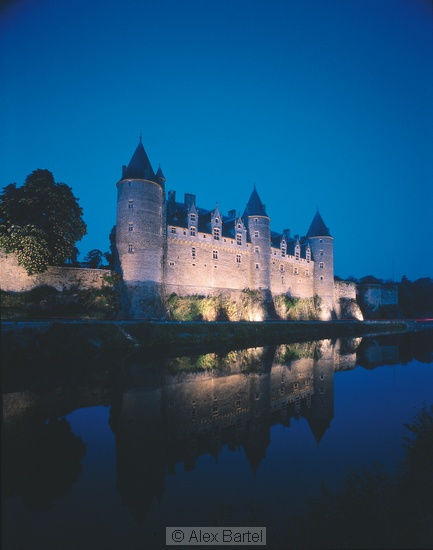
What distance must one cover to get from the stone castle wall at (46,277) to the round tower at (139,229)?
274cm

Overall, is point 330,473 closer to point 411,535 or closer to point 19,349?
point 411,535

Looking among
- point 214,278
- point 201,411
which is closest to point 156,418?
point 201,411

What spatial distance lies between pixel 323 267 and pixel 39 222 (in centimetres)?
4551

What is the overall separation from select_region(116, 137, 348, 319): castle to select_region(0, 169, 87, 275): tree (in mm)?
5421

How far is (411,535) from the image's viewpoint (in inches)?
185

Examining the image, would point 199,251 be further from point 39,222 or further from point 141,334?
point 39,222

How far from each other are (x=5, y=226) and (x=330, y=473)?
30.4m

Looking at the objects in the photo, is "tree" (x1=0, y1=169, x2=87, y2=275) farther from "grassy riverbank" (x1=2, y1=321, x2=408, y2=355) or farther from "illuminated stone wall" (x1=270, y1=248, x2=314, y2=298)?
"illuminated stone wall" (x1=270, y1=248, x2=314, y2=298)

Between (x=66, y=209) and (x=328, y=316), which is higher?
(x=66, y=209)

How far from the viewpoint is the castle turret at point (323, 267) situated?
55625 mm

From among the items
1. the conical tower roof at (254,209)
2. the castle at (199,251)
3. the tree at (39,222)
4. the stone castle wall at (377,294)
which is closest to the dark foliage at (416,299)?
the stone castle wall at (377,294)

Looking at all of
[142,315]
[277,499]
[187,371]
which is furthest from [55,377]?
[142,315]

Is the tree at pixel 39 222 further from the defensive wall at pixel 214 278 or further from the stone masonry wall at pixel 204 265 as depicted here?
the stone masonry wall at pixel 204 265

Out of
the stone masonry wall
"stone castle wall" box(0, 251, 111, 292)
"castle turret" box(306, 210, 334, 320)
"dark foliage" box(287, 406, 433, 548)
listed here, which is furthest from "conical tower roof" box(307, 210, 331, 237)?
"dark foliage" box(287, 406, 433, 548)
